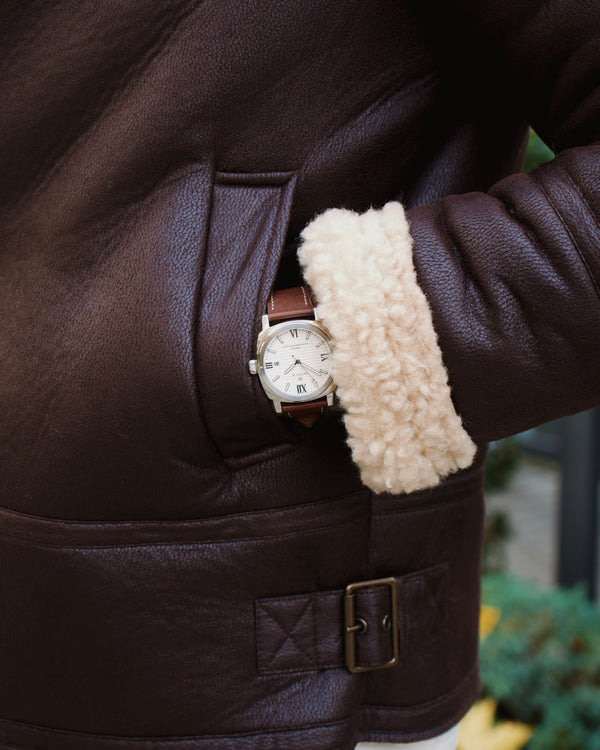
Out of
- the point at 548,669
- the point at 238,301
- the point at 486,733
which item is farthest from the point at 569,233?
the point at 548,669

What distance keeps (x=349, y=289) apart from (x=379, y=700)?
497 millimetres

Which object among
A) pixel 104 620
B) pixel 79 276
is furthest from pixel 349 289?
pixel 104 620

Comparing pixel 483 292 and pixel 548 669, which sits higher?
pixel 483 292

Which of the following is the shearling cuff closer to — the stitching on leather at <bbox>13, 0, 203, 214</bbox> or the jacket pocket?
the jacket pocket

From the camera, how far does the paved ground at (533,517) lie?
3.93 m

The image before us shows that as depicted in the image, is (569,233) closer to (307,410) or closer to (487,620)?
(307,410)

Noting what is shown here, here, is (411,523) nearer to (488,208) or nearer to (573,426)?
(488,208)

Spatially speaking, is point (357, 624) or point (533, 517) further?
point (533, 517)

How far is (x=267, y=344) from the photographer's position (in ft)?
2.29

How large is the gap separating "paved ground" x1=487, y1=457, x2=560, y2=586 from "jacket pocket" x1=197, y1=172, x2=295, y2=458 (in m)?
2.82

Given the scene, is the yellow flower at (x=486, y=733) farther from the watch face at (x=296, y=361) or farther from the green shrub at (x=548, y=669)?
the watch face at (x=296, y=361)

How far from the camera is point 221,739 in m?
0.82

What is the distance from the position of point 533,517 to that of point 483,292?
4.28m

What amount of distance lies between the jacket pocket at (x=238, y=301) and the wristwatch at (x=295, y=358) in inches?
0.5
